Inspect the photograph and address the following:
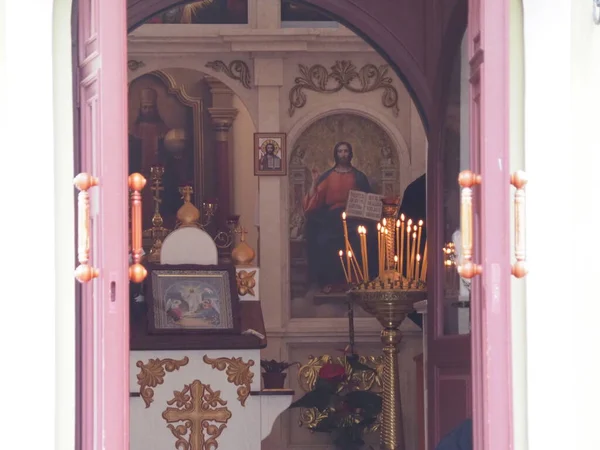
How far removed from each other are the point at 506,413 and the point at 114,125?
1.36m

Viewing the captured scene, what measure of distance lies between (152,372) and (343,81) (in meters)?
3.99

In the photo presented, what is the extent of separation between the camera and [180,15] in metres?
9.62

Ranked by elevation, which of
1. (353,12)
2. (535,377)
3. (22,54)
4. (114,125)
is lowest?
(535,377)

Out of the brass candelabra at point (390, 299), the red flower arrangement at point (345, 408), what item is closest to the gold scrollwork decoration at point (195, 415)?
the brass candelabra at point (390, 299)

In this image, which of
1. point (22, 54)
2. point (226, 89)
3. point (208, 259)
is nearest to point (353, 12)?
point (208, 259)

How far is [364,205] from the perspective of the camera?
976 centimetres

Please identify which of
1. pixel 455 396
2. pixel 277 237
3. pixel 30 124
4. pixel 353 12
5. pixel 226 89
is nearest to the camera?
pixel 30 124

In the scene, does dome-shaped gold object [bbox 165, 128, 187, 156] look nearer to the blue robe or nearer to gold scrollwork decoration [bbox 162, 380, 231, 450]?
the blue robe

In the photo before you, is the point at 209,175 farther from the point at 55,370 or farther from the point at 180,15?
the point at 55,370

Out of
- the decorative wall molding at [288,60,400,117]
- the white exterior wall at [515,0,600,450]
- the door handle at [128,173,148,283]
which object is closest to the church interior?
the decorative wall molding at [288,60,400,117]

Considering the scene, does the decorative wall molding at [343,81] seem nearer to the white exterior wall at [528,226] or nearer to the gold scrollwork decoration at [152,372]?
the gold scrollwork decoration at [152,372]

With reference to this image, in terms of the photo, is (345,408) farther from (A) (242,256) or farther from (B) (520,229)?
(B) (520,229)

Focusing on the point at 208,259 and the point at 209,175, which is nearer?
the point at 208,259

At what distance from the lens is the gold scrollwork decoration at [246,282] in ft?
21.7
